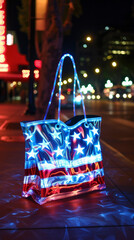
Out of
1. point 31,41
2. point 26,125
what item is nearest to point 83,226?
point 26,125

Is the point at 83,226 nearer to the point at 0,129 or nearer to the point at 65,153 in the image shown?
the point at 65,153

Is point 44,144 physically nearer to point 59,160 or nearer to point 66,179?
point 59,160

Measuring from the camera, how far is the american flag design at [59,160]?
589 centimetres

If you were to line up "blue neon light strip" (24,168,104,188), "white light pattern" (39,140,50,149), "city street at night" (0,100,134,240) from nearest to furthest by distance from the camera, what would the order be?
"city street at night" (0,100,134,240) → "blue neon light strip" (24,168,104,188) → "white light pattern" (39,140,50,149)

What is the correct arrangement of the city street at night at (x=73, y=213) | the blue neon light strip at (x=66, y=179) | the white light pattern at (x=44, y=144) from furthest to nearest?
1. the white light pattern at (x=44, y=144)
2. the blue neon light strip at (x=66, y=179)
3. the city street at night at (x=73, y=213)

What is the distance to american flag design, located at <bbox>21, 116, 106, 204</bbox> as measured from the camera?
589 cm

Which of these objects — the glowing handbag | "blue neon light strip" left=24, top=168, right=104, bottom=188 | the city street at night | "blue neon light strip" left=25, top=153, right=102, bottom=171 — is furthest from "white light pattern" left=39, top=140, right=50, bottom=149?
the city street at night

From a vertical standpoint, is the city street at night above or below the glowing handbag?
below

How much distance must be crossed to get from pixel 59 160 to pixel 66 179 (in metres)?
0.30

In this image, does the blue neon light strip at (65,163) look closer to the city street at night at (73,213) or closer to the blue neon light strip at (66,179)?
the blue neon light strip at (66,179)

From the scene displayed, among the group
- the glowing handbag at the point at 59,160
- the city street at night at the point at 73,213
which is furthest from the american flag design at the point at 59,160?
the city street at night at the point at 73,213

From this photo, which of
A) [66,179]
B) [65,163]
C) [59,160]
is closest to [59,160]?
[59,160]

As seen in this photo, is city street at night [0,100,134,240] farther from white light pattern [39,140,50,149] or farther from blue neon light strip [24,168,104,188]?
white light pattern [39,140,50,149]

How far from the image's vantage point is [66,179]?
6.07 metres
